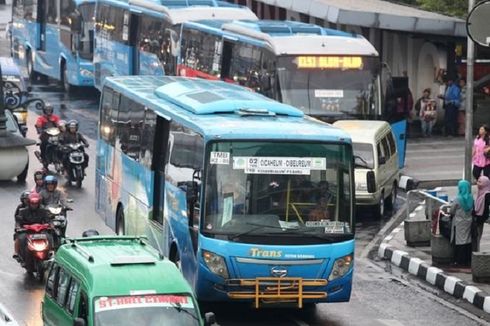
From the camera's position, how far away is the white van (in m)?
26.3

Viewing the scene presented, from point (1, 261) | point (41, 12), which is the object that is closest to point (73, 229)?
point (1, 261)

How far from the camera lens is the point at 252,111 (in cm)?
1908

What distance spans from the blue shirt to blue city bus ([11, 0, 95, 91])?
1124 cm

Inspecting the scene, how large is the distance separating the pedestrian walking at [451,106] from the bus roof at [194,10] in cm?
526

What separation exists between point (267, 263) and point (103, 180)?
7519 millimetres

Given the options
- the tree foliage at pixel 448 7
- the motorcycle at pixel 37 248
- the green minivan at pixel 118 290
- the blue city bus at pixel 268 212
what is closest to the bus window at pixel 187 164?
the blue city bus at pixel 268 212

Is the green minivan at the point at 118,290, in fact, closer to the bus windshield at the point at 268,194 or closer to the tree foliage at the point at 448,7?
the bus windshield at the point at 268,194

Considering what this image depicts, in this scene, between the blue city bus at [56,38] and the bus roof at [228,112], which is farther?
→ the blue city bus at [56,38]

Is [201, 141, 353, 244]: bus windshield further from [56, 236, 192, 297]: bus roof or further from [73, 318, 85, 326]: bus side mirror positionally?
[73, 318, 85, 326]: bus side mirror

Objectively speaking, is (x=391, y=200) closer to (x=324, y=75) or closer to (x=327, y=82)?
(x=327, y=82)

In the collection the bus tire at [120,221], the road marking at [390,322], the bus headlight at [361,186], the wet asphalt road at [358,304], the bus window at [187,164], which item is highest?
the bus window at [187,164]

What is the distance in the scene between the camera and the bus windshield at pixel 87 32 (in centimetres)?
4222

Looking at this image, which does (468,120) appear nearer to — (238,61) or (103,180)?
(103,180)

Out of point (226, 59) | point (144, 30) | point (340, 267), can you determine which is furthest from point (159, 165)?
point (144, 30)
